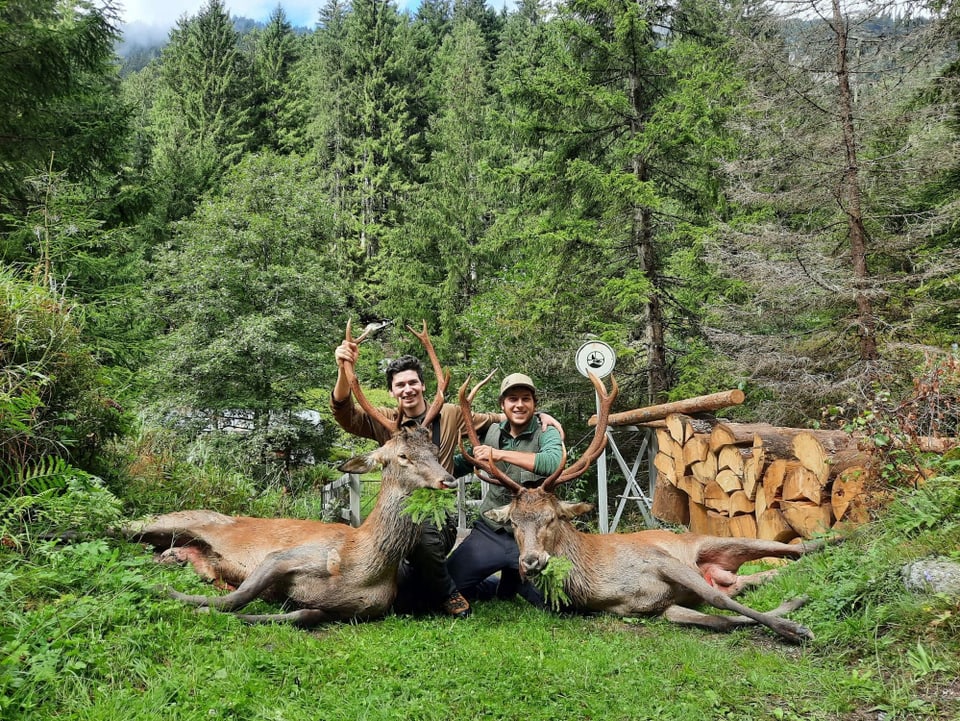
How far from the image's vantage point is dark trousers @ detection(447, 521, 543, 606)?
514cm

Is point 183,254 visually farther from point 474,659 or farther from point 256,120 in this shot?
point 256,120

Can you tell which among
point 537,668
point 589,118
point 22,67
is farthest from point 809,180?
point 22,67

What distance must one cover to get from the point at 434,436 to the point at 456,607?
1266 mm

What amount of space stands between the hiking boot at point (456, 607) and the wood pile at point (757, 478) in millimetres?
2959

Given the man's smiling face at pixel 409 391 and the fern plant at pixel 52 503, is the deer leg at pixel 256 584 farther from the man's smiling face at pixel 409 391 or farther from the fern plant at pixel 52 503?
the man's smiling face at pixel 409 391

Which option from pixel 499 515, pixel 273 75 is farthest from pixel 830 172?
pixel 273 75

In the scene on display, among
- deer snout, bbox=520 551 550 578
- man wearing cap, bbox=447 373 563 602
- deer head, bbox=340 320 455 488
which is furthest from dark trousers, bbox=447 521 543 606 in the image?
deer head, bbox=340 320 455 488

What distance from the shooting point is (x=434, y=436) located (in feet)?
17.4

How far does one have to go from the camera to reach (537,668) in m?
3.65

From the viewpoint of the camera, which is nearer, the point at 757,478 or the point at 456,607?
the point at 456,607

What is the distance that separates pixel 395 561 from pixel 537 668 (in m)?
1.30

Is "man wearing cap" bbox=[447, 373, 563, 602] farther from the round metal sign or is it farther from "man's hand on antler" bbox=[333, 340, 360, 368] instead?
the round metal sign

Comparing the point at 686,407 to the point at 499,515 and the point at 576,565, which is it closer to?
the point at 576,565

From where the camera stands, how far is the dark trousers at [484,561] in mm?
5137
